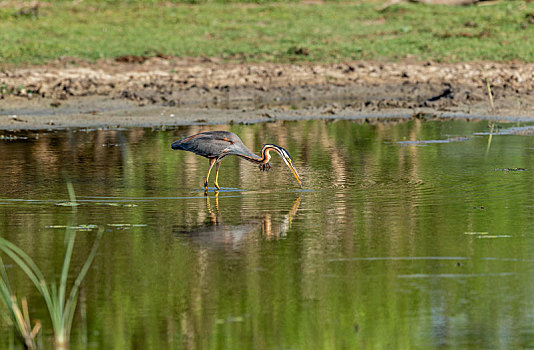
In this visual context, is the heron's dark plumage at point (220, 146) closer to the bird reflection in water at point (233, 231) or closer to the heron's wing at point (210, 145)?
the heron's wing at point (210, 145)

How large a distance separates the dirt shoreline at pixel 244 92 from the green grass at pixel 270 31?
88 cm

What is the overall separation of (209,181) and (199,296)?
551 centimetres

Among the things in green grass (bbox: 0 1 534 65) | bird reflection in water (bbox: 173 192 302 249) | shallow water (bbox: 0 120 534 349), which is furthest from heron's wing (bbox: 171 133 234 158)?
green grass (bbox: 0 1 534 65)

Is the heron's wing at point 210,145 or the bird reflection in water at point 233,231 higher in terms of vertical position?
the heron's wing at point 210,145

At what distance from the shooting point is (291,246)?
8336 millimetres

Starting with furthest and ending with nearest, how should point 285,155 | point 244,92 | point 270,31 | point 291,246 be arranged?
point 270,31 < point 244,92 < point 285,155 < point 291,246

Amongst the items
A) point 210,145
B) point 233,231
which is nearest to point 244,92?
point 210,145

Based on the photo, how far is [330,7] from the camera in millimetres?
31281

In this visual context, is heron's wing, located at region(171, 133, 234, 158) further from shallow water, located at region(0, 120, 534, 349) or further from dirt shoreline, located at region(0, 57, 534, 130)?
dirt shoreline, located at region(0, 57, 534, 130)

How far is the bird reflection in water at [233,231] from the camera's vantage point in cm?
855

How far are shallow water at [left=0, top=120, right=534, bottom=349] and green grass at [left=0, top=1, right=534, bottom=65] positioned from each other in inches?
407

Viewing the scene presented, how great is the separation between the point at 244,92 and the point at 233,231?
1390 centimetres

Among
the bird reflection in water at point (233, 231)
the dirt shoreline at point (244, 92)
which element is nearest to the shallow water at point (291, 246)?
the bird reflection in water at point (233, 231)

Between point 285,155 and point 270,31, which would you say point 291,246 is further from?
point 270,31
